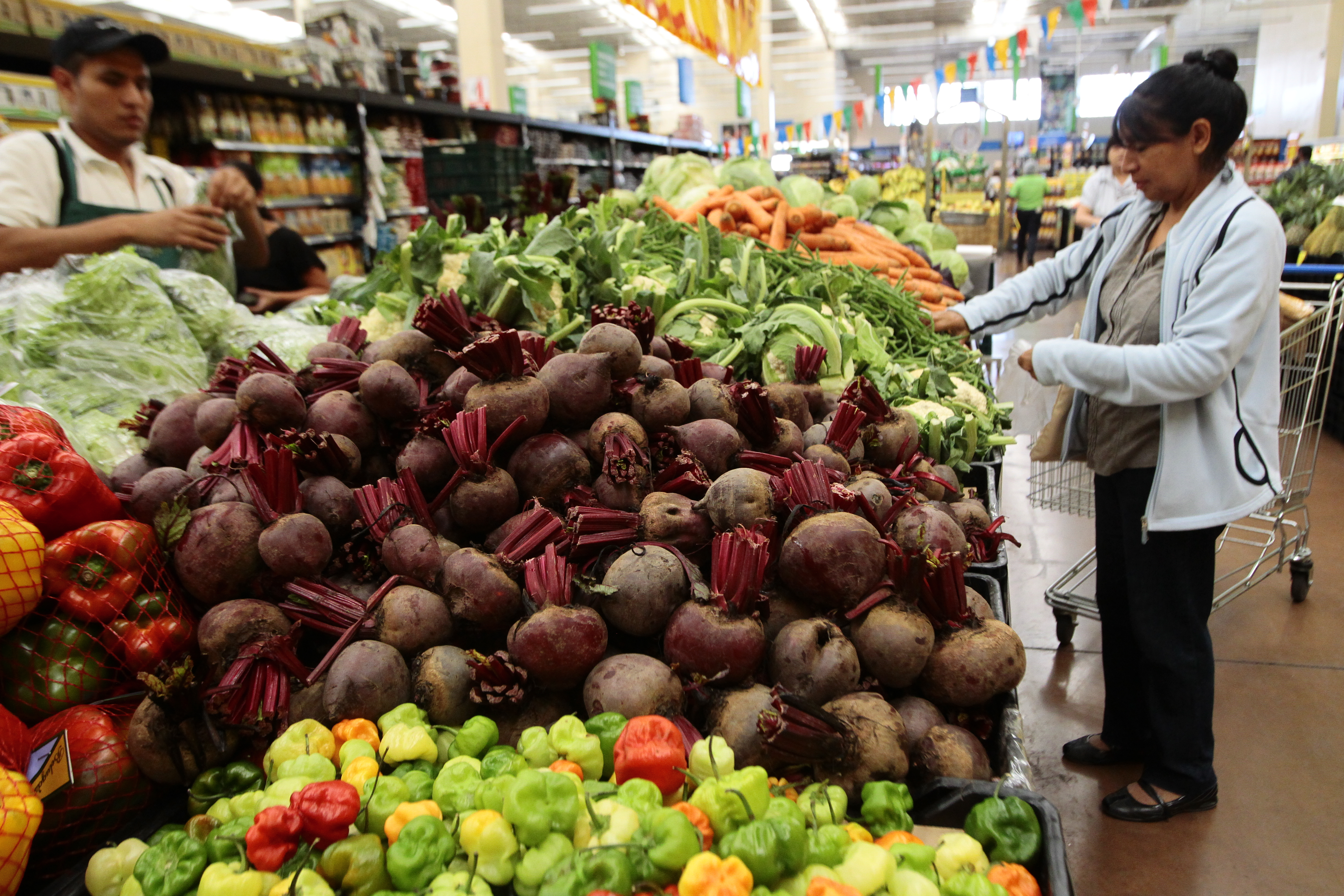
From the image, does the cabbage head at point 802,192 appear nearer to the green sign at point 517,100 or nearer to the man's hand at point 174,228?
the man's hand at point 174,228

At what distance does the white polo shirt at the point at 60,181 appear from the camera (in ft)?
8.51

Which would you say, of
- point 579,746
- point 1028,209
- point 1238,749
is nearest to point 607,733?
point 579,746

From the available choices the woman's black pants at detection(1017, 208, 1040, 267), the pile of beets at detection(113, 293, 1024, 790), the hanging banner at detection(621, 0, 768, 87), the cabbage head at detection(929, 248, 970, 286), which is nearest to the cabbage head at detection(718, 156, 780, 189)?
the hanging banner at detection(621, 0, 768, 87)

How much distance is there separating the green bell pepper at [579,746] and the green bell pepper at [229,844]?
0.44 metres

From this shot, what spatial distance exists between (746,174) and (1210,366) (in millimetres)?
4437

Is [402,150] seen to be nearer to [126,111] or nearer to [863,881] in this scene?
[126,111]

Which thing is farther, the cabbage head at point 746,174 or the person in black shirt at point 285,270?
the cabbage head at point 746,174

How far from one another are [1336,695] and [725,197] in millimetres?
3757

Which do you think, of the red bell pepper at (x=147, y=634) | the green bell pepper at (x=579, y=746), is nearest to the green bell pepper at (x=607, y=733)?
the green bell pepper at (x=579, y=746)

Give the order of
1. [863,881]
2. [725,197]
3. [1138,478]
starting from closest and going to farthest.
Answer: [863,881], [1138,478], [725,197]

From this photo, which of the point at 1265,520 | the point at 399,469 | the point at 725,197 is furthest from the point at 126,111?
the point at 1265,520

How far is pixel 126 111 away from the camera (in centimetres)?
280

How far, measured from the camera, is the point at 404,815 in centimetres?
109

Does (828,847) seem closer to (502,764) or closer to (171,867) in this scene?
(502,764)
